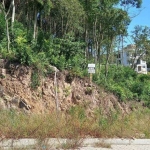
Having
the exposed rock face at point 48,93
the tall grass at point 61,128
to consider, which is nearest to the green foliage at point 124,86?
the exposed rock face at point 48,93

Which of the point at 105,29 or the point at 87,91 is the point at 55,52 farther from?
the point at 105,29

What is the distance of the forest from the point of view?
603 inches

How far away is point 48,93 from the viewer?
13922 mm

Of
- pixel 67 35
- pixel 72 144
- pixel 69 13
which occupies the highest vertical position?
pixel 69 13

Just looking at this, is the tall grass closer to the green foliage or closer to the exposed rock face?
the exposed rock face

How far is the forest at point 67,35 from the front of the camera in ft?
50.2

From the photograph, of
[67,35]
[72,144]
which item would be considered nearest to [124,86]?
[67,35]

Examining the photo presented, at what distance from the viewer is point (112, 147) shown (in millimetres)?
8688

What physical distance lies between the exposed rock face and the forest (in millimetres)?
573

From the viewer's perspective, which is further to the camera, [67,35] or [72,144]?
[67,35]

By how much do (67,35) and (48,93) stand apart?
6104 mm

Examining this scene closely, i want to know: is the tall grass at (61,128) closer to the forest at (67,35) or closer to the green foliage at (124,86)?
the forest at (67,35)

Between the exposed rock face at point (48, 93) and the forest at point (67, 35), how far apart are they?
1.88 ft

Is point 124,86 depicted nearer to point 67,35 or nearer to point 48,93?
point 67,35
